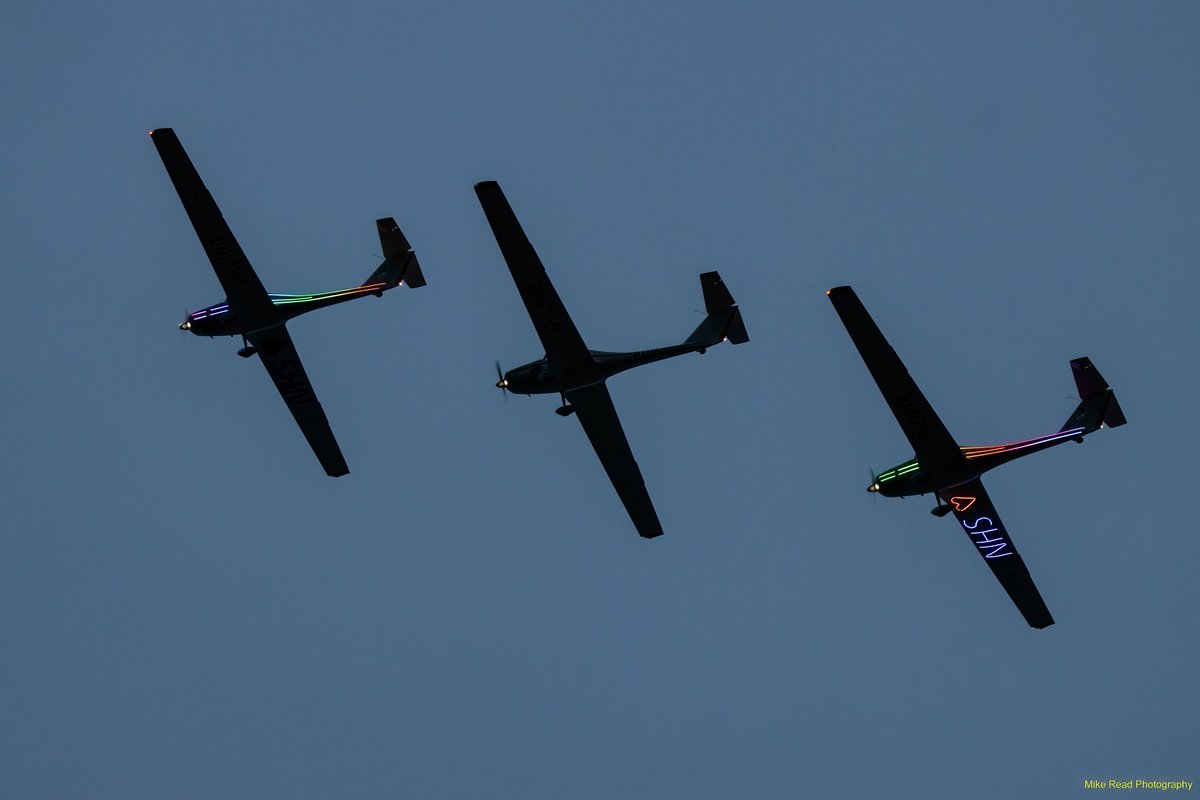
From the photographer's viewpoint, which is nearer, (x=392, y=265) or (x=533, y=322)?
(x=533, y=322)

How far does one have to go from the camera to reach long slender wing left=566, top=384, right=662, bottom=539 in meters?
57.2

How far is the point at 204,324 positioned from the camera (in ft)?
192

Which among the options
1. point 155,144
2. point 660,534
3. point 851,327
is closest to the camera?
point 851,327

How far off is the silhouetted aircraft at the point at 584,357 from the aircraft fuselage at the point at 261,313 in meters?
5.37

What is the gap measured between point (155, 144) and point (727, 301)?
17317 mm

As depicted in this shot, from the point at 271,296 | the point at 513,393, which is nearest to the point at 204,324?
the point at 271,296

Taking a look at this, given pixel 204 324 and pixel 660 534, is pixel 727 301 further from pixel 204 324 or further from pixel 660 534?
pixel 204 324

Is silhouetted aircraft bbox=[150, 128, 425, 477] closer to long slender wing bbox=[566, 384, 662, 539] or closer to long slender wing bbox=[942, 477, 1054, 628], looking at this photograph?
long slender wing bbox=[566, 384, 662, 539]

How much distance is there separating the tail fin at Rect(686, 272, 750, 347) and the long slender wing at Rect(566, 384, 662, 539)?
3.34 metres

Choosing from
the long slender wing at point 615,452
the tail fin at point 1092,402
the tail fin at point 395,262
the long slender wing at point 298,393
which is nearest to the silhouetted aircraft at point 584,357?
the long slender wing at point 615,452

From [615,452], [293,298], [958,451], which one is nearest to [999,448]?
[958,451]

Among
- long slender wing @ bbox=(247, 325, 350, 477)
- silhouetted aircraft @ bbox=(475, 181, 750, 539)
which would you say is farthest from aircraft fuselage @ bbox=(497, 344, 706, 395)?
long slender wing @ bbox=(247, 325, 350, 477)

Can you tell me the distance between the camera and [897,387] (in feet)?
174

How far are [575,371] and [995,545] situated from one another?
13.3 m
